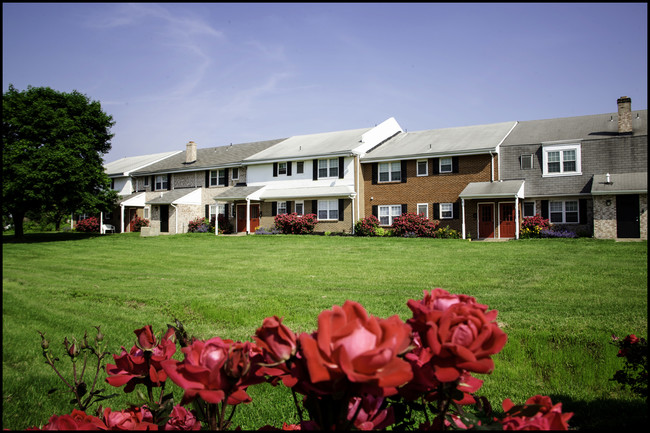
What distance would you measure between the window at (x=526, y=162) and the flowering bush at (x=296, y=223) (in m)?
12.3

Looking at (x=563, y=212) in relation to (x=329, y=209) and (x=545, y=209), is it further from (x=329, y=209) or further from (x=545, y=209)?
(x=329, y=209)

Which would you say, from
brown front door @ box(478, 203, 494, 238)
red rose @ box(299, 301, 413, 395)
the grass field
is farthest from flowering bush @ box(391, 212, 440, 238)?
red rose @ box(299, 301, 413, 395)

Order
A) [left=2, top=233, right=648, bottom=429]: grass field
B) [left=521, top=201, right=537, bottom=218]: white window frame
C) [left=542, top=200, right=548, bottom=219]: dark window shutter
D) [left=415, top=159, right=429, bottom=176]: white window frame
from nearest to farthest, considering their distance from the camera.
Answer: [left=2, top=233, right=648, bottom=429]: grass field → [left=542, top=200, right=548, bottom=219]: dark window shutter → [left=521, top=201, right=537, bottom=218]: white window frame → [left=415, top=159, right=429, bottom=176]: white window frame

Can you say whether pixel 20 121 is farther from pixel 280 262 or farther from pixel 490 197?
pixel 490 197

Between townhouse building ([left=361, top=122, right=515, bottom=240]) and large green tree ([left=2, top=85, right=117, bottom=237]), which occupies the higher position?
townhouse building ([left=361, top=122, right=515, bottom=240])

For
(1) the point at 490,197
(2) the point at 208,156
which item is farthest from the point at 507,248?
(2) the point at 208,156

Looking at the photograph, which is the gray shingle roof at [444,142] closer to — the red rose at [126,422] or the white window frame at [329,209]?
the white window frame at [329,209]

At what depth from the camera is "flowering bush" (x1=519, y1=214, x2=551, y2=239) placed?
22062 millimetres

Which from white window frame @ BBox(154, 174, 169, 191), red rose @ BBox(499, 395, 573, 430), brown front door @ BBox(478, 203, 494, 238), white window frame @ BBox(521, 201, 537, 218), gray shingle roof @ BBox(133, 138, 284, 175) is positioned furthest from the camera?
white window frame @ BBox(154, 174, 169, 191)

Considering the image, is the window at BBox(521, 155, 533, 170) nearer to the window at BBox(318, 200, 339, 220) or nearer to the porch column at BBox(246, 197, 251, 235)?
the window at BBox(318, 200, 339, 220)

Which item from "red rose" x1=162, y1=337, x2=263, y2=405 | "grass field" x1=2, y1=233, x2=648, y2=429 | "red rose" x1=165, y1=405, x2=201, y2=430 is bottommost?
"grass field" x1=2, y1=233, x2=648, y2=429

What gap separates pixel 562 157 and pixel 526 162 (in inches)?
67.0

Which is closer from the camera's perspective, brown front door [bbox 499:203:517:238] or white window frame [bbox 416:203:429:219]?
brown front door [bbox 499:203:517:238]

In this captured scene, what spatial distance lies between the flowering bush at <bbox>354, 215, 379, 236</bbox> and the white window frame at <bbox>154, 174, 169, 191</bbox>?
17.9 meters
